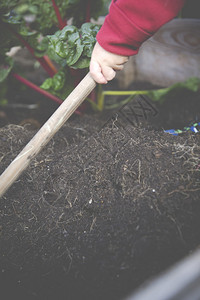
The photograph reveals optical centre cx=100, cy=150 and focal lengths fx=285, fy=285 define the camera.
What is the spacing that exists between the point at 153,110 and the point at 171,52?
0.52 meters

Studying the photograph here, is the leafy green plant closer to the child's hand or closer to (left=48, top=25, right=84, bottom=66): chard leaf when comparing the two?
(left=48, top=25, right=84, bottom=66): chard leaf

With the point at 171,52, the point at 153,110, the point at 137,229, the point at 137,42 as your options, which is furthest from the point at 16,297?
the point at 171,52

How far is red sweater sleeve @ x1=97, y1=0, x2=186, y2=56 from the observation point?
1.02m

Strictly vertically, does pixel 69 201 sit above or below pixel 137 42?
below

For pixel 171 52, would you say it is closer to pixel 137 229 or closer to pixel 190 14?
pixel 190 14

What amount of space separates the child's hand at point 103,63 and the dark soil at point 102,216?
30cm

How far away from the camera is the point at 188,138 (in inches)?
50.0

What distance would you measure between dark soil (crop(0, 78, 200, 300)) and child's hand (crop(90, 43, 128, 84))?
0.30 m

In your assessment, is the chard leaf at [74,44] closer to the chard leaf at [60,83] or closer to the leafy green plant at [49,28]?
the leafy green plant at [49,28]

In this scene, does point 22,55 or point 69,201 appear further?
point 22,55

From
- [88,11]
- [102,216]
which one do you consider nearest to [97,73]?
[102,216]

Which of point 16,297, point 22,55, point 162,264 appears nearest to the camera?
point 162,264

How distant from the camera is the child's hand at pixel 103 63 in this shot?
3.70 ft

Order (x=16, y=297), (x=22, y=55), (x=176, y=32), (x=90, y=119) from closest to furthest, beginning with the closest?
(x=16, y=297), (x=90, y=119), (x=176, y=32), (x=22, y=55)
